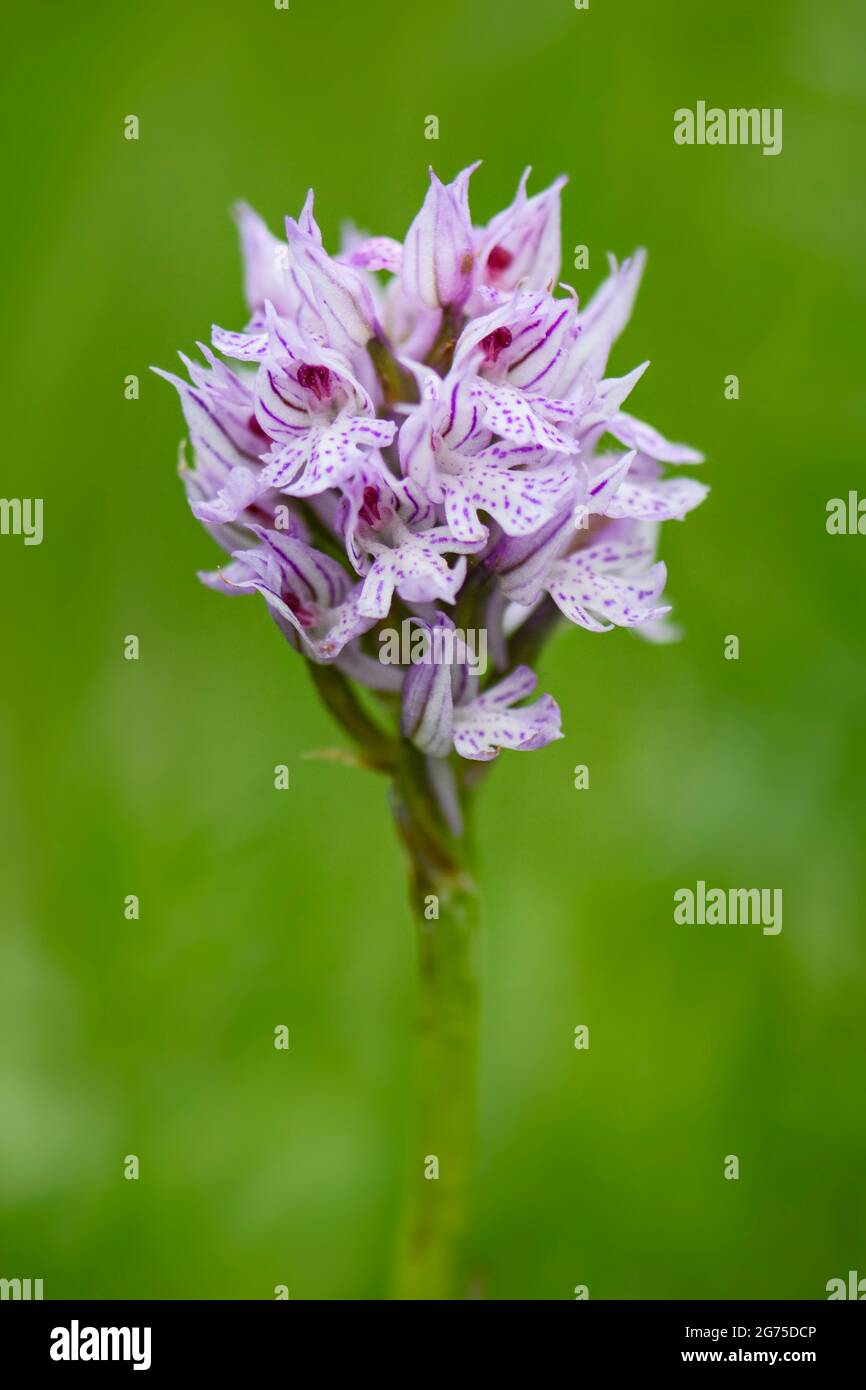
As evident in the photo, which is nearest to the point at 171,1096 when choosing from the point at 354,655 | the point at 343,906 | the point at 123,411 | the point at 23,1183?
the point at 23,1183

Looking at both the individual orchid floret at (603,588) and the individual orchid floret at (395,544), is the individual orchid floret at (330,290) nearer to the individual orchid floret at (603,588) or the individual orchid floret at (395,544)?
the individual orchid floret at (395,544)

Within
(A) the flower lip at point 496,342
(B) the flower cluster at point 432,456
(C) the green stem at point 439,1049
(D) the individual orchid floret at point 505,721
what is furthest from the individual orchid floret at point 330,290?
(C) the green stem at point 439,1049

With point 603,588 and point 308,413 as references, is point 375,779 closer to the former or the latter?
point 603,588

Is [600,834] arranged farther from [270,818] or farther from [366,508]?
[366,508]

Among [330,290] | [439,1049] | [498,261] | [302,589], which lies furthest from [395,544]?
[439,1049]

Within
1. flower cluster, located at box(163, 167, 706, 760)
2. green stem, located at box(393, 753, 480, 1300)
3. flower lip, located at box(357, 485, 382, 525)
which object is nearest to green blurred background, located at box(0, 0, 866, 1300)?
green stem, located at box(393, 753, 480, 1300)

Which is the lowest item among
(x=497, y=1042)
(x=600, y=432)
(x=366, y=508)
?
(x=497, y=1042)
